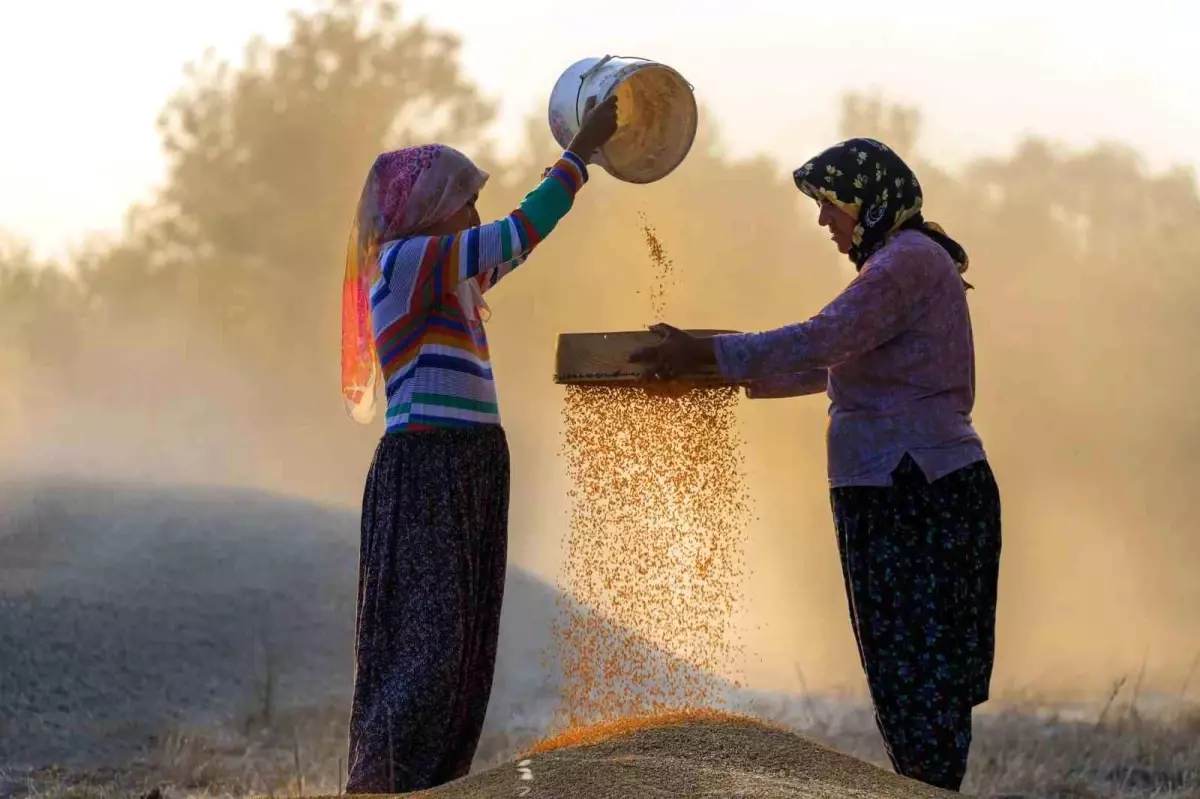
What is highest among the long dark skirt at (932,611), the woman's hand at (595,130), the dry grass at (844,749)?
the woman's hand at (595,130)

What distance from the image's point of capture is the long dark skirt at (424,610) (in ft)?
12.9

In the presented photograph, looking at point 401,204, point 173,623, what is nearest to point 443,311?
point 401,204

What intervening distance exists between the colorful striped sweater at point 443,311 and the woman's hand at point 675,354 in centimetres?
42

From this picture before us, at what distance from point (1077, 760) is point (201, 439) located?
29.5 ft

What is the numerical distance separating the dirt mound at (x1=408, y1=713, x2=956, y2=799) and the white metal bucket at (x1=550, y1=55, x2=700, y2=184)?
1.69 metres

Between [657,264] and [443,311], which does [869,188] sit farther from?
[443,311]

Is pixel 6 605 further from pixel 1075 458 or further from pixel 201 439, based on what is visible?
pixel 1075 458

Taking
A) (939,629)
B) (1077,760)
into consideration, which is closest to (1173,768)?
(1077,760)

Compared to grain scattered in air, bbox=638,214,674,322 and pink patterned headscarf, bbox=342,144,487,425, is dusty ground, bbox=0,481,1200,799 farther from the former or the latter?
grain scattered in air, bbox=638,214,674,322

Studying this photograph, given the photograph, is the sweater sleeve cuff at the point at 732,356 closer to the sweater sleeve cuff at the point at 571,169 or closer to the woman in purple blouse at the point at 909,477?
the woman in purple blouse at the point at 909,477

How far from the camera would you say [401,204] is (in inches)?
159

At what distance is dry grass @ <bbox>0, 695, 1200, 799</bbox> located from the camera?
18.4 feet

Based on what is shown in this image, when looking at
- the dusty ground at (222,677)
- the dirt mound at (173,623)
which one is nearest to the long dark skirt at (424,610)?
the dusty ground at (222,677)

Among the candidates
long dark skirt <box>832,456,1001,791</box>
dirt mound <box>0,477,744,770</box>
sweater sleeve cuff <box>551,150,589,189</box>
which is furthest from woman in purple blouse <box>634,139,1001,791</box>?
dirt mound <box>0,477,744,770</box>
